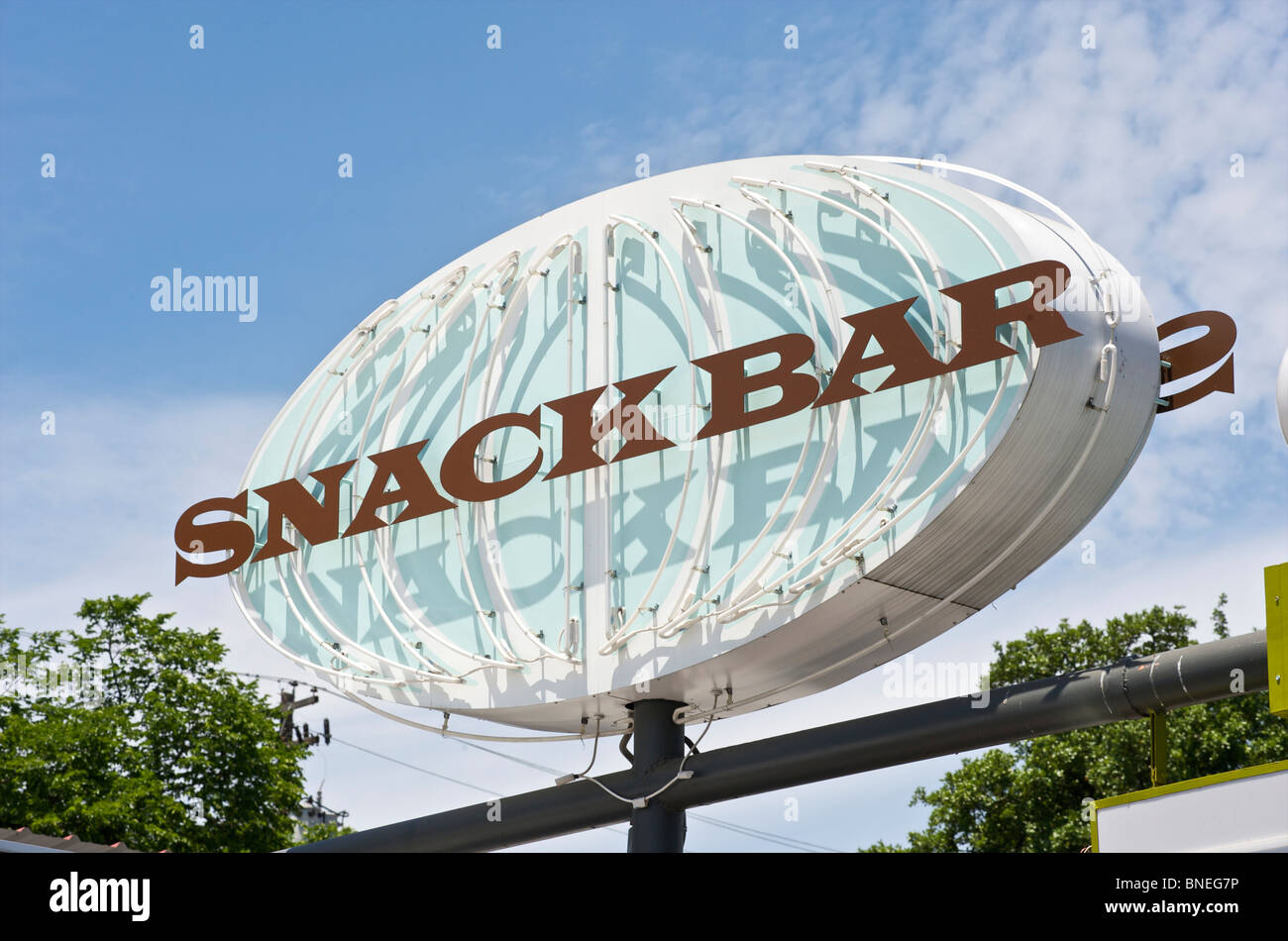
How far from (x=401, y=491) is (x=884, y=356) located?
4481 millimetres

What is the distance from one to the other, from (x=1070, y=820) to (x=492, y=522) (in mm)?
16229

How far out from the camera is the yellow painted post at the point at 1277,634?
795 centimetres

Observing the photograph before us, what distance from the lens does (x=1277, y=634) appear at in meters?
8.02

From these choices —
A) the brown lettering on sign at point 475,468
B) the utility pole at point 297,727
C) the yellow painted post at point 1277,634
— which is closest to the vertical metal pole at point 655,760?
the brown lettering on sign at point 475,468

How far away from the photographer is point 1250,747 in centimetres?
2528

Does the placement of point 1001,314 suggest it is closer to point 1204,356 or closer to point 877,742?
point 1204,356

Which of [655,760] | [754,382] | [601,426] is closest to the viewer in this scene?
[754,382]

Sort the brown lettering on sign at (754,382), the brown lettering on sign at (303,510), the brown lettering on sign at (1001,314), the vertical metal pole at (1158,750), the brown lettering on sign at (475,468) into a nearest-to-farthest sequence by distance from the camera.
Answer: the vertical metal pole at (1158,750) → the brown lettering on sign at (1001,314) → the brown lettering on sign at (754,382) → the brown lettering on sign at (475,468) → the brown lettering on sign at (303,510)

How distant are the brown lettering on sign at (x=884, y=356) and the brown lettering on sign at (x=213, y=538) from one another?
594cm

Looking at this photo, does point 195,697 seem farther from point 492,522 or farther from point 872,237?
point 872,237

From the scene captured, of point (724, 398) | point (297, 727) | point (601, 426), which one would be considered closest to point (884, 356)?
point (724, 398)

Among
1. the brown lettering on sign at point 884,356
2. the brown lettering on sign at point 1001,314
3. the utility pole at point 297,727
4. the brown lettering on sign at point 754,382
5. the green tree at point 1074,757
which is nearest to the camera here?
the brown lettering on sign at point 1001,314

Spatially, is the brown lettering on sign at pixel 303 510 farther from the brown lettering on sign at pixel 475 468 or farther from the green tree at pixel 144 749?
the green tree at pixel 144 749
